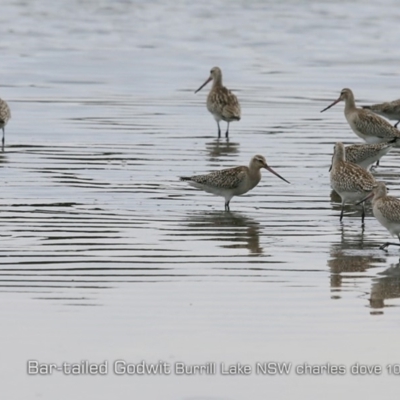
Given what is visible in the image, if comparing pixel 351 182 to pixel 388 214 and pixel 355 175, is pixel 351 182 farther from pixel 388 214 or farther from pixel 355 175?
pixel 388 214

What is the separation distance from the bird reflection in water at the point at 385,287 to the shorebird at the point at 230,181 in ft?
9.81

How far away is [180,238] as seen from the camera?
1232 centimetres

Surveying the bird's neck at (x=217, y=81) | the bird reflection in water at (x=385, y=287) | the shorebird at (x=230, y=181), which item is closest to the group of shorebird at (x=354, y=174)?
the shorebird at (x=230, y=181)

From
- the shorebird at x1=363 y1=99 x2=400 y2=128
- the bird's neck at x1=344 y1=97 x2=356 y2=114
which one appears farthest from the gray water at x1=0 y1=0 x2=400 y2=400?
the shorebird at x1=363 y1=99 x2=400 y2=128

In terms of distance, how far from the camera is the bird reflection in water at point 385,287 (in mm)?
10078

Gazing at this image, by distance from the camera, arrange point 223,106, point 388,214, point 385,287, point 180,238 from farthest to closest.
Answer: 1. point 223,106
2. point 180,238
3. point 388,214
4. point 385,287

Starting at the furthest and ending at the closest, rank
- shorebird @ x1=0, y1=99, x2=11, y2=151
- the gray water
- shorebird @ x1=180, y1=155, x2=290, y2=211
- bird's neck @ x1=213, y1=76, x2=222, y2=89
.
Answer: bird's neck @ x1=213, y1=76, x2=222, y2=89
shorebird @ x1=0, y1=99, x2=11, y2=151
shorebird @ x1=180, y1=155, x2=290, y2=211
the gray water

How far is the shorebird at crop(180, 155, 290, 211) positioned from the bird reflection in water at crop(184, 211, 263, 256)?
0.26m

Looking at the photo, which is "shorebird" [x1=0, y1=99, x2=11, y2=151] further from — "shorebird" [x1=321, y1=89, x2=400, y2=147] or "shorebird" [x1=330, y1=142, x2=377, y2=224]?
"shorebird" [x1=330, y1=142, x2=377, y2=224]

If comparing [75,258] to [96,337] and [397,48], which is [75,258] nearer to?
[96,337]

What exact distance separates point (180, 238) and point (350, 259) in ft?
5.32

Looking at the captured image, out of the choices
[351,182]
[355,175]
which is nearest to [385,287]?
[351,182]

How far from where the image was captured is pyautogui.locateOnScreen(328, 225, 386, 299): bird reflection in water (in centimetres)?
1082

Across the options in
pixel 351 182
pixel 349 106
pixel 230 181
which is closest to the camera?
pixel 351 182
